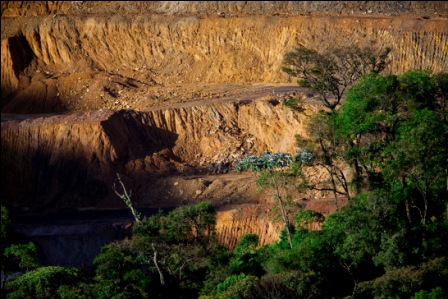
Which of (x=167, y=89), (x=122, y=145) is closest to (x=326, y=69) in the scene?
(x=122, y=145)

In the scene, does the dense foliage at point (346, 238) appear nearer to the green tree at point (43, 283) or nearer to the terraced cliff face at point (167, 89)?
the green tree at point (43, 283)

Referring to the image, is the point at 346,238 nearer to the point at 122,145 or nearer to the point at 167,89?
the point at 122,145

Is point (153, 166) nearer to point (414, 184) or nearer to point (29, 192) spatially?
point (29, 192)

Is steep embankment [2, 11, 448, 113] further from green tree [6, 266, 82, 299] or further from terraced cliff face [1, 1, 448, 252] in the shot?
green tree [6, 266, 82, 299]

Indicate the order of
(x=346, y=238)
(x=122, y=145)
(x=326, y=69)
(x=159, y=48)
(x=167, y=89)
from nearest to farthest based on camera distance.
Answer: (x=346, y=238) → (x=326, y=69) → (x=122, y=145) → (x=167, y=89) → (x=159, y=48)

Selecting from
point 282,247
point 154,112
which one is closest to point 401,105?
point 282,247

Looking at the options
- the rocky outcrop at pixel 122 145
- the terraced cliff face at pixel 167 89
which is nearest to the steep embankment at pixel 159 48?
the terraced cliff face at pixel 167 89
